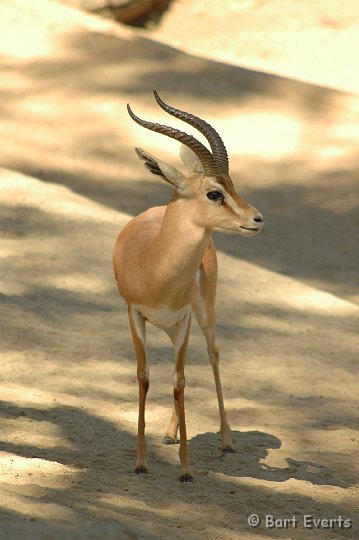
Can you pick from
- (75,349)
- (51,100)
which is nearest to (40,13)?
(51,100)

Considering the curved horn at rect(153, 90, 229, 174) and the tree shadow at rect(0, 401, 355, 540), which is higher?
the curved horn at rect(153, 90, 229, 174)

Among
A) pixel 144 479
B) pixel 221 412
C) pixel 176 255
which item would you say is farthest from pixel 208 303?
pixel 144 479

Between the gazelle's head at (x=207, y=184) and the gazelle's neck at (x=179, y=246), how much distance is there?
47 millimetres

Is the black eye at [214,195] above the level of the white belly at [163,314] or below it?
above

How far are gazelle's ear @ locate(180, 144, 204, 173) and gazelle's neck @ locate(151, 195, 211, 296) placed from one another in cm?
18

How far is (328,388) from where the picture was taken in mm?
7590

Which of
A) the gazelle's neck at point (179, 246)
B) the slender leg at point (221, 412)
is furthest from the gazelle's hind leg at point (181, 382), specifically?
the slender leg at point (221, 412)

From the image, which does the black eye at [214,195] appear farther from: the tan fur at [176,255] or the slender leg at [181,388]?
the slender leg at [181,388]

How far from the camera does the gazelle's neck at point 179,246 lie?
529 centimetres

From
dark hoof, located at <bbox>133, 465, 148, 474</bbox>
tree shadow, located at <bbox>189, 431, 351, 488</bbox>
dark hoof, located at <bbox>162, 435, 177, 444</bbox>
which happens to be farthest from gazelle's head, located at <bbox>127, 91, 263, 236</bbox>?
dark hoof, located at <bbox>162, 435, 177, 444</bbox>

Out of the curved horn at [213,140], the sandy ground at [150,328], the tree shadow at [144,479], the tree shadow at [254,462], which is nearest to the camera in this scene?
the tree shadow at [144,479]

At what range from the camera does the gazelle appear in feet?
17.0

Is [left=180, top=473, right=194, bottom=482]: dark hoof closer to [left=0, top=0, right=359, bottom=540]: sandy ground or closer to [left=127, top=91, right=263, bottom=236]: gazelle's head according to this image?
[left=0, top=0, right=359, bottom=540]: sandy ground

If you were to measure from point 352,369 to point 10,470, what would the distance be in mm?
3874
